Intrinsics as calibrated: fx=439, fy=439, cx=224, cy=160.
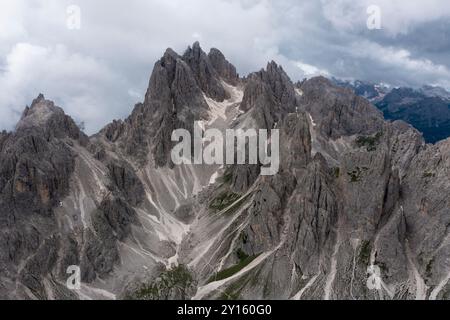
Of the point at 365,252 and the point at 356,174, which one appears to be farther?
the point at 356,174

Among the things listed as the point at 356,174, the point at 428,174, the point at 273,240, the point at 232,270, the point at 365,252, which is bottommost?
the point at 232,270

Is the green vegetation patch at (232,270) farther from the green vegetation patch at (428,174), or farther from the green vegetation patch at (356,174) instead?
the green vegetation patch at (428,174)

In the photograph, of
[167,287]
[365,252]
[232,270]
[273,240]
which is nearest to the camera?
[365,252]

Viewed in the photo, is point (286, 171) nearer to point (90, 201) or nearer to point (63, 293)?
point (90, 201)

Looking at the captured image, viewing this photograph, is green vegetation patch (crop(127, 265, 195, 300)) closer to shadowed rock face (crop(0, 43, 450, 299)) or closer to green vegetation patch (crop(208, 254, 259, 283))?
shadowed rock face (crop(0, 43, 450, 299))

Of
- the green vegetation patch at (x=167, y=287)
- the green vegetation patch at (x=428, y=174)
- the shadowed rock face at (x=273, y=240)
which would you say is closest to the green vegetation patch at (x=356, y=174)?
the shadowed rock face at (x=273, y=240)

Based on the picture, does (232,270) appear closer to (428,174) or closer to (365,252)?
(365,252)

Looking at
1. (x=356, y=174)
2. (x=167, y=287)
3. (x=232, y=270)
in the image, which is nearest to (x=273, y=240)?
(x=232, y=270)
